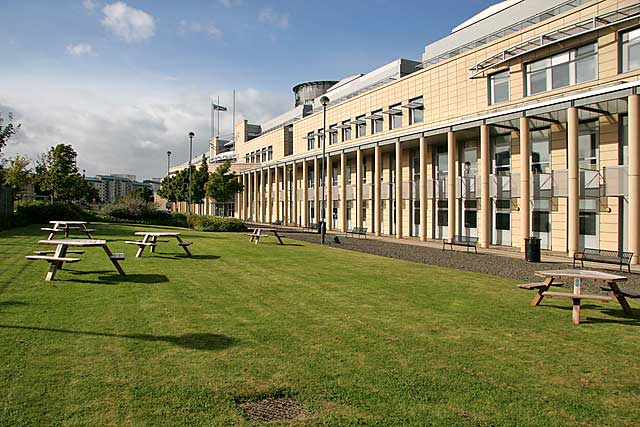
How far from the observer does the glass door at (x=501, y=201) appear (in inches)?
1041

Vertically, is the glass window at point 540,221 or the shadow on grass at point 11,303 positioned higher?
the glass window at point 540,221

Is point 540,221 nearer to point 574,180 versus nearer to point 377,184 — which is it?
point 574,180

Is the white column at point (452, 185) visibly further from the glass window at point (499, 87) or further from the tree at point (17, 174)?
the tree at point (17, 174)

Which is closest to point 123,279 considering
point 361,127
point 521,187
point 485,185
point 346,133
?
point 521,187

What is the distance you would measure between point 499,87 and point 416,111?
729cm

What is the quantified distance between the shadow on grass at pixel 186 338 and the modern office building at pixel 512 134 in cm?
1786

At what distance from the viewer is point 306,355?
573 cm

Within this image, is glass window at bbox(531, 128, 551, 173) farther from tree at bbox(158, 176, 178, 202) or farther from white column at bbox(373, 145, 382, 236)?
tree at bbox(158, 176, 178, 202)

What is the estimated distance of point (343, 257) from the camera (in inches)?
698

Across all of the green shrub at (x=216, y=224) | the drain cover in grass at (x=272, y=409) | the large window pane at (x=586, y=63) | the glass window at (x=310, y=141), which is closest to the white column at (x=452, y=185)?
the large window pane at (x=586, y=63)

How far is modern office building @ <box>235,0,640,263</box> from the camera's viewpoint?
20.6m

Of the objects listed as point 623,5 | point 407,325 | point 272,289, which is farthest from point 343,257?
point 623,5

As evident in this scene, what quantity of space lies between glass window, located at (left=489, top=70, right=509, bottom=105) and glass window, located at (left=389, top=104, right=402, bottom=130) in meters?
8.17

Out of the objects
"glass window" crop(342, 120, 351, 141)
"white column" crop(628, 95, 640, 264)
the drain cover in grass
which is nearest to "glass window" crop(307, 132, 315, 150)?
"glass window" crop(342, 120, 351, 141)
